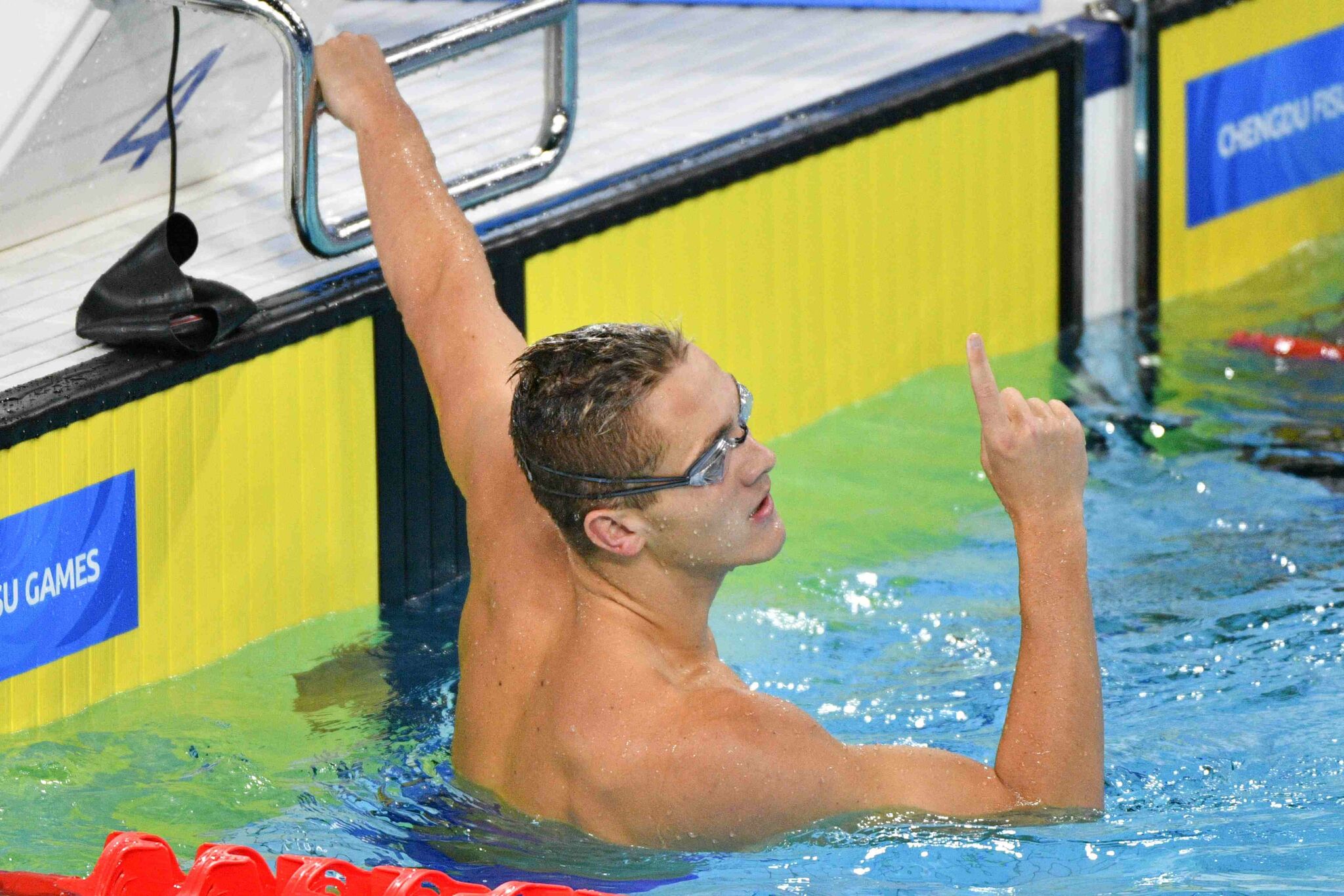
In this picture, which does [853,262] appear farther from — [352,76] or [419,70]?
[352,76]

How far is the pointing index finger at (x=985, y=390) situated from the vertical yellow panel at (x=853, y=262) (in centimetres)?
198

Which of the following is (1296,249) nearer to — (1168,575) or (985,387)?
(1168,575)

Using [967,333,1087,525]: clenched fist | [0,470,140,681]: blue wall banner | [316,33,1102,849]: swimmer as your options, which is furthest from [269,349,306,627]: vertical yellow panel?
[967,333,1087,525]: clenched fist

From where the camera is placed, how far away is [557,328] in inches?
177

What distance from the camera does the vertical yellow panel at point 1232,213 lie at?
611 cm

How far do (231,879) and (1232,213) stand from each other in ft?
15.3

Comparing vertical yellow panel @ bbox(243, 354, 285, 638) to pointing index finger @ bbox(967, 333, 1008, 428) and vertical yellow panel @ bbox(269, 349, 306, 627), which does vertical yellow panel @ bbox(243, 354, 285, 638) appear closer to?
vertical yellow panel @ bbox(269, 349, 306, 627)

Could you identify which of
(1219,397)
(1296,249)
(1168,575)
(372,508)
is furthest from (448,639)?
(1296,249)

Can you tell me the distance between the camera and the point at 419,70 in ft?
13.0

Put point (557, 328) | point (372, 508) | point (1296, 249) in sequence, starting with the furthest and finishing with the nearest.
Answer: point (1296, 249) < point (557, 328) < point (372, 508)

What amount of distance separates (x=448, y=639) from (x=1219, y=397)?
7.46ft

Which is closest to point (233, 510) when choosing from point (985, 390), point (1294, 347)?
point (985, 390)

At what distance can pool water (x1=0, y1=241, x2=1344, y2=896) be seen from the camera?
2.78 meters

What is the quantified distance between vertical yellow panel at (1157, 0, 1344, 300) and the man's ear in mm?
3893
